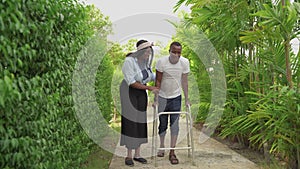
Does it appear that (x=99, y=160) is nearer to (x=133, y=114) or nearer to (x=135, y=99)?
(x=133, y=114)

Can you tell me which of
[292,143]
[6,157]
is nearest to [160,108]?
[292,143]

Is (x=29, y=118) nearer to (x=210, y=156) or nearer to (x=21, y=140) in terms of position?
(x=21, y=140)

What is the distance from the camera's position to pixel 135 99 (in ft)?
17.0

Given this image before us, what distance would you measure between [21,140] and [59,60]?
1023 mm

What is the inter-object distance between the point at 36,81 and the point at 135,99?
309 centimetres

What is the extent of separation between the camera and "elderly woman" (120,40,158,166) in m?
5.09

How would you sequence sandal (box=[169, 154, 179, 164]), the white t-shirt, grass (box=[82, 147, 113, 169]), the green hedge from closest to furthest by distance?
1. the green hedge
2. grass (box=[82, 147, 113, 169])
3. sandal (box=[169, 154, 179, 164])
4. the white t-shirt

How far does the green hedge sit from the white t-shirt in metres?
1.98

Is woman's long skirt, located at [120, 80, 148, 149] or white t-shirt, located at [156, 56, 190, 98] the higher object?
white t-shirt, located at [156, 56, 190, 98]

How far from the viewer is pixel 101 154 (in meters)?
6.12

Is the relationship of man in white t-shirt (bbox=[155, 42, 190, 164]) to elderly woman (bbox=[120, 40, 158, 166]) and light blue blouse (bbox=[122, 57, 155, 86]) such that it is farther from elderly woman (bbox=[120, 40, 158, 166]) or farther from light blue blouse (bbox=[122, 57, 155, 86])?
light blue blouse (bbox=[122, 57, 155, 86])

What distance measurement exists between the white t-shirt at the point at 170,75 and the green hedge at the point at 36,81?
6.49 ft

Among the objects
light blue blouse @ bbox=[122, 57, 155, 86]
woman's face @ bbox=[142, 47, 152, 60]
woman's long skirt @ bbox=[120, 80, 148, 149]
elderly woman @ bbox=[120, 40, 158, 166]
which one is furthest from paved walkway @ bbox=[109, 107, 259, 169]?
woman's face @ bbox=[142, 47, 152, 60]

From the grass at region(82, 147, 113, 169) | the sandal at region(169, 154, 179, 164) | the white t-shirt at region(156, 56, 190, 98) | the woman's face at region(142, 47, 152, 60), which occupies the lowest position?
the grass at region(82, 147, 113, 169)
